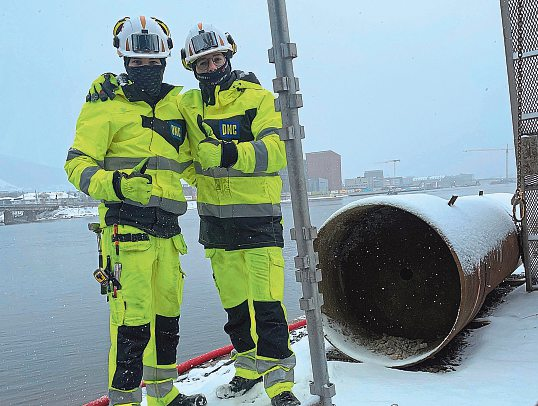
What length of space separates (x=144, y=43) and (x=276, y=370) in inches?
69.3

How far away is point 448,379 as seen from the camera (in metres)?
3.12

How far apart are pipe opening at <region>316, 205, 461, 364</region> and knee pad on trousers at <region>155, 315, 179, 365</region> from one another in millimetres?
1225

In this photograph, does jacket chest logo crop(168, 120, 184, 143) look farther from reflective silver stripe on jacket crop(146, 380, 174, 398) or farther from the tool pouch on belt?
reflective silver stripe on jacket crop(146, 380, 174, 398)

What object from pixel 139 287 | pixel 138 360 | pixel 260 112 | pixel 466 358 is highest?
pixel 260 112

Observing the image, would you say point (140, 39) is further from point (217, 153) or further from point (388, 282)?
point (388, 282)

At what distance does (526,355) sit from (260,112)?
2.16m

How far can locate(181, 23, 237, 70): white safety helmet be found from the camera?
2922 mm

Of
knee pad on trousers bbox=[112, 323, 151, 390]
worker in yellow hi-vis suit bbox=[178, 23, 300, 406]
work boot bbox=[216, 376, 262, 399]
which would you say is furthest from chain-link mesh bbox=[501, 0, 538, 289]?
knee pad on trousers bbox=[112, 323, 151, 390]

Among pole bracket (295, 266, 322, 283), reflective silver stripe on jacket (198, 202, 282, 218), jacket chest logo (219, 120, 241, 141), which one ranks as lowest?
pole bracket (295, 266, 322, 283)

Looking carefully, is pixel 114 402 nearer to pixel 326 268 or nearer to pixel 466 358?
pixel 326 268

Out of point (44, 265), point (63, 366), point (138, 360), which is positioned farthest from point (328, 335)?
point (44, 265)

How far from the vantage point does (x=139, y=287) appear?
263 cm

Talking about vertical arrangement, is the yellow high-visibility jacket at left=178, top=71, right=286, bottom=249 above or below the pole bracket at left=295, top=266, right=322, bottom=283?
above

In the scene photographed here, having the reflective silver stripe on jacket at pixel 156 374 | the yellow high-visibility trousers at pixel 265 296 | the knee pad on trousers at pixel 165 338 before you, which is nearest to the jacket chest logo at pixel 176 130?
the yellow high-visibility trousers at pixel 265 296
